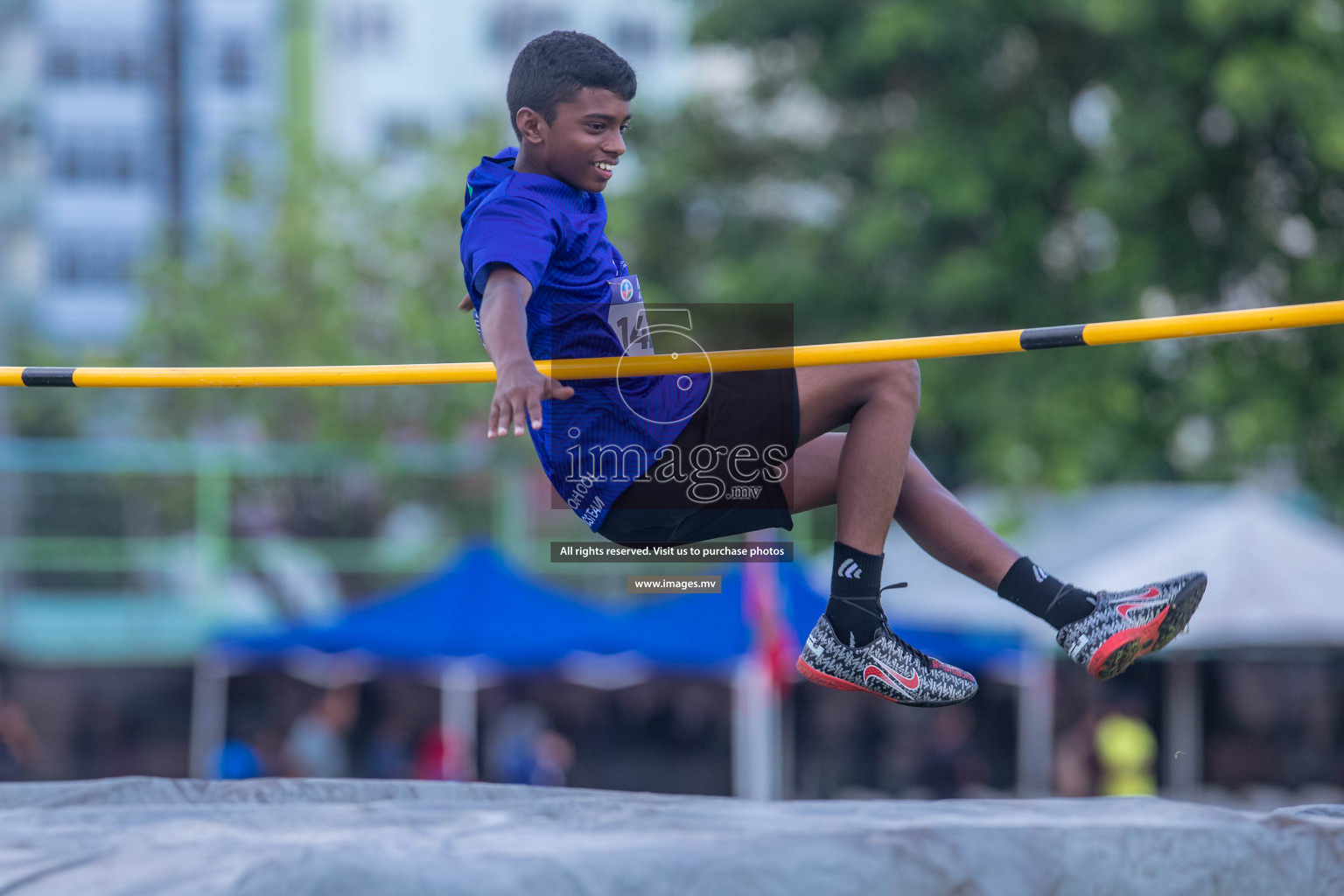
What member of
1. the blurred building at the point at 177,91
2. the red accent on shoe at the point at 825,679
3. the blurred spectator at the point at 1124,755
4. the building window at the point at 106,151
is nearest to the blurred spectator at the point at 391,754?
the blurred spectator at the point at 1124,755

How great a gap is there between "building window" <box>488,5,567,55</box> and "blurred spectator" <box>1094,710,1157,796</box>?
27.4 meters

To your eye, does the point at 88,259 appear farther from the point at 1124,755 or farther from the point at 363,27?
the point at 1124,755

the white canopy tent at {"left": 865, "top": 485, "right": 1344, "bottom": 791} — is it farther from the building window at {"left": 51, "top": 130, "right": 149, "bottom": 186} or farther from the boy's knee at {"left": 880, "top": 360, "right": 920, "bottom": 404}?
the building window at {"left": 51, "top": 130, "right": 149, "bottom": 186}

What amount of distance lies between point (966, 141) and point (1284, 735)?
21.6ft

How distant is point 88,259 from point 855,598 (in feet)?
111

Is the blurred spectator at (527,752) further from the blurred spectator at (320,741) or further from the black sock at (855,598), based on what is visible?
the black sock at (855,598)

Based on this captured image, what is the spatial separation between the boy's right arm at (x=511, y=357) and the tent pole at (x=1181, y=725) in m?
10.9

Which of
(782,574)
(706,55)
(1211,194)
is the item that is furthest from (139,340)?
(1211,194)

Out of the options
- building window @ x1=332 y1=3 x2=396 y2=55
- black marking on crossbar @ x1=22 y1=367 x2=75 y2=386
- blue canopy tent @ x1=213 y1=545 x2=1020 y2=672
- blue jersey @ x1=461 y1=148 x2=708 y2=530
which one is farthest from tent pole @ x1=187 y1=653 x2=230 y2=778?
building window @ x1=332 y1=3 x2=396 y2=55

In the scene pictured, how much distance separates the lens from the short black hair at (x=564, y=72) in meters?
3.63

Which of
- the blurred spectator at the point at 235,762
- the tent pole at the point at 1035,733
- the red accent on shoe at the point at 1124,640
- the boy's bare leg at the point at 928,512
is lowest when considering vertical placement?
the tent pole at the point at 1035,733

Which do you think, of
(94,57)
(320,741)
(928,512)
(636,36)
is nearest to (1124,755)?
(320,741)

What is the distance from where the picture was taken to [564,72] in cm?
363

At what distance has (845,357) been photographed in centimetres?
375
